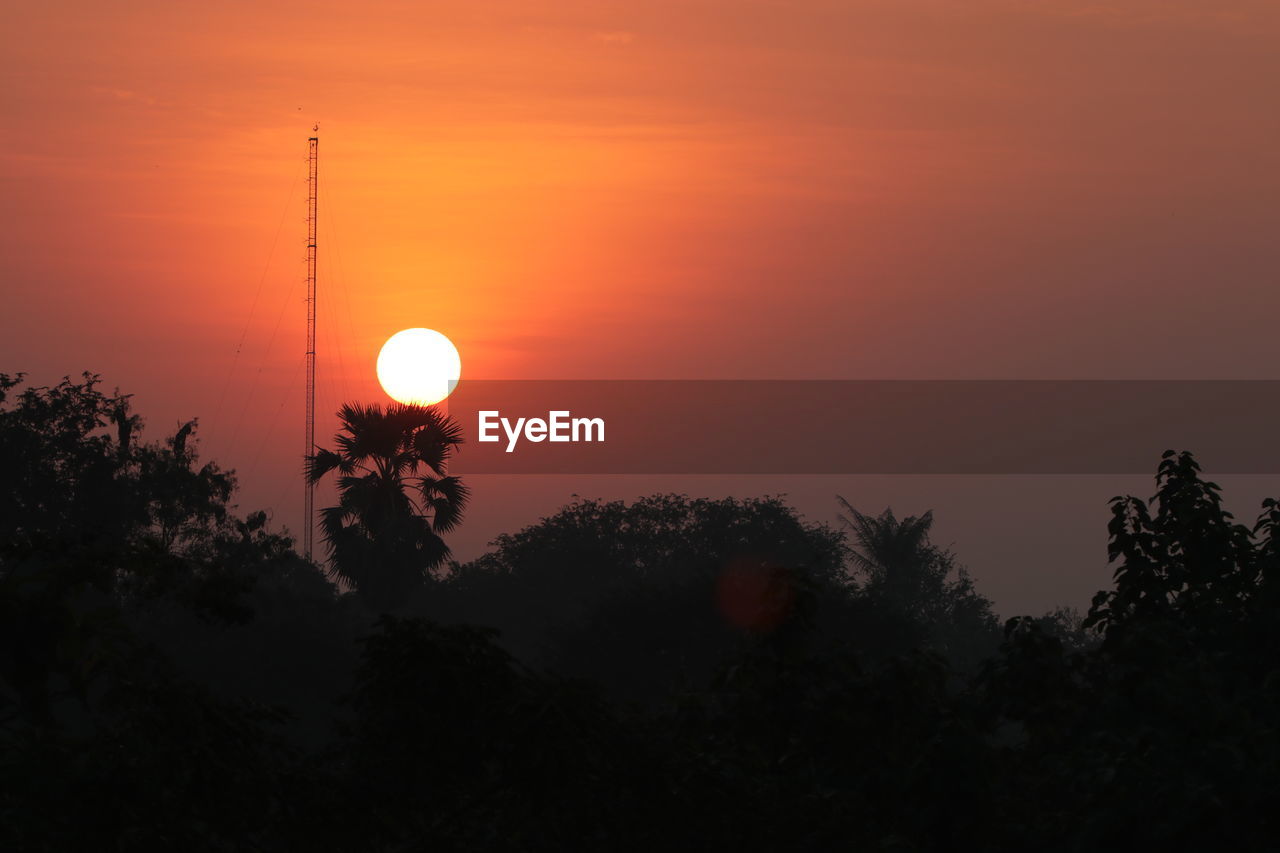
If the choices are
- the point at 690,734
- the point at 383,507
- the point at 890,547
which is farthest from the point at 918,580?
the point at 690,734

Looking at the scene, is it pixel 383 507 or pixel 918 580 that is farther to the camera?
pixel 918 580

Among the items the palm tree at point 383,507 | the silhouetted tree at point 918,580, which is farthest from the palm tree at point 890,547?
the palm tree at point 383,507

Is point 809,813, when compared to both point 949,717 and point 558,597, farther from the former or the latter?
point 558,597

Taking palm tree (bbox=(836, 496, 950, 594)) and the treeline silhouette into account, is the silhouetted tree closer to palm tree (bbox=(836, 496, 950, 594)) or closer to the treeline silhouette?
palm tree (bbox=(836, 496, 950, 594))

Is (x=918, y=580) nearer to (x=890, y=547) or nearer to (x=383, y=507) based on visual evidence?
(x=890, y=547)

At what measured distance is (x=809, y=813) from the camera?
11742 mm

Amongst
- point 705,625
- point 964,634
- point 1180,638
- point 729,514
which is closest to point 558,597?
point 729,514

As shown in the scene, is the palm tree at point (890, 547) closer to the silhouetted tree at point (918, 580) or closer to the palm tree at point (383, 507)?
the silhouetted tree at point (918, 580)

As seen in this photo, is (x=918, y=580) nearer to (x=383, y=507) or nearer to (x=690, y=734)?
(x=383, y=507)

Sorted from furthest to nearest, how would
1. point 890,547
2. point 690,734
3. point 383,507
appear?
1. point 890,547
2. point 383,507
3. point 690,734

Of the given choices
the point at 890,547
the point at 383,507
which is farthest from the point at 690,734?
the point at 890,547

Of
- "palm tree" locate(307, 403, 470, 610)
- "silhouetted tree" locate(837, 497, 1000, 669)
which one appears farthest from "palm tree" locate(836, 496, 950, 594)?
"palm tree" locate(307, 403, 470, 610)

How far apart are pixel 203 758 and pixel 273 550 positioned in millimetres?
47127

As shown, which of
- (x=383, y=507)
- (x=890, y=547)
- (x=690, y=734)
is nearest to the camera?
(x=690, y=734)
